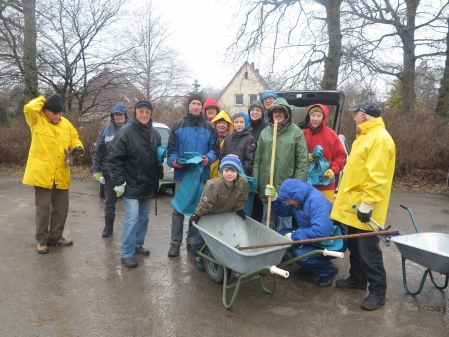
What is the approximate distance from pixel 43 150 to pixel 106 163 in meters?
1.01

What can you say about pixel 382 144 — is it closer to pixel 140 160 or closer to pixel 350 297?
pixel 350 297

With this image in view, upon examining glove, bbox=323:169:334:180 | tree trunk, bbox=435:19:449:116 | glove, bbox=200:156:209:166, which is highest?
tree trunk, bbox=435:19:449:116

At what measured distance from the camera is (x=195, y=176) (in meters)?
4.43

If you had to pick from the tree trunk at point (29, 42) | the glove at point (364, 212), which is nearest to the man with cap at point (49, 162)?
the glove at point (364, 212)

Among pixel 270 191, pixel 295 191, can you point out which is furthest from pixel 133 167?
pixel 295 191

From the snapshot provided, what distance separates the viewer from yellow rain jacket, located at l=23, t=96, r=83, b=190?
4.37 meters

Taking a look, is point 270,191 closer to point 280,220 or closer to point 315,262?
point 280,220

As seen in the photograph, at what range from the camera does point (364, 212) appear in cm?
313

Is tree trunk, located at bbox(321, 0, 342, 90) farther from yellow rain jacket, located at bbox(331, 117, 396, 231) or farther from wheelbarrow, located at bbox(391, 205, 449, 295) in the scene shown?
wheelbarrow, located at bbox(391, 205, 449, 295)

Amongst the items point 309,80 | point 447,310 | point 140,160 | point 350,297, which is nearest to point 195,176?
point 140,160

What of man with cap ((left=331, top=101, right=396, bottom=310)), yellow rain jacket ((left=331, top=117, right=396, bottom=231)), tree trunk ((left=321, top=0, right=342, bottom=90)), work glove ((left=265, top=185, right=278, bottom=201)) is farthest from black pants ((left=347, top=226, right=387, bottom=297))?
tree trunk ((left=321, top=0, right=342, bottom=90))

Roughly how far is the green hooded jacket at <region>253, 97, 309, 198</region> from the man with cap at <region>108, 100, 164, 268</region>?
126cm

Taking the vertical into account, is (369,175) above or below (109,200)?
above

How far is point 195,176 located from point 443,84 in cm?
1213
